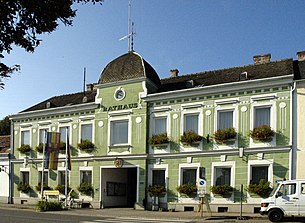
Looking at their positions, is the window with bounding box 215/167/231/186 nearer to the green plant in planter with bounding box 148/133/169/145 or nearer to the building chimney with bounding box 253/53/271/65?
the green plant in planter with bounding box 148/133/169/145

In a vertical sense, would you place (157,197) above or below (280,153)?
below

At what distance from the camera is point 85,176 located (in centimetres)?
3206

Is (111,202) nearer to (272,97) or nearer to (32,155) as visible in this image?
(32,155)

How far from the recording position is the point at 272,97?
2419cm

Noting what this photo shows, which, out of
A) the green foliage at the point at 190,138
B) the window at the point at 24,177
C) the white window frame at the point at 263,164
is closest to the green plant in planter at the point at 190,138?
the green foliage at the point at 190,138

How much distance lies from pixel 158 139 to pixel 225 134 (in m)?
4.89

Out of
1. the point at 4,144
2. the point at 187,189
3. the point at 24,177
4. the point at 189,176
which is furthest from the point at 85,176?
the point at 4,144

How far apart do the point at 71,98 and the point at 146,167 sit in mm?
11682

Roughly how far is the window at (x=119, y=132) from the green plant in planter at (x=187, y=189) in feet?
18.3

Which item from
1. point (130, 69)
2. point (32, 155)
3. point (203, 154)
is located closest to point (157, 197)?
point (203, 154)

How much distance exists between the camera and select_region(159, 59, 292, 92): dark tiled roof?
25.9 meters

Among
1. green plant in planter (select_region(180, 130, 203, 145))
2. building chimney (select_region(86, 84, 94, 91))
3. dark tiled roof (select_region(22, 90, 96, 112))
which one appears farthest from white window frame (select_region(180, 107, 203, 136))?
building chimney (select_region(86, 84, 94, 91))

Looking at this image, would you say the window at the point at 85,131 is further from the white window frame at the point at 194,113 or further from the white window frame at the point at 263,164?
the white window frame at the point at 263,164

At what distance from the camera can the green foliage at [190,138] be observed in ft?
86.7
